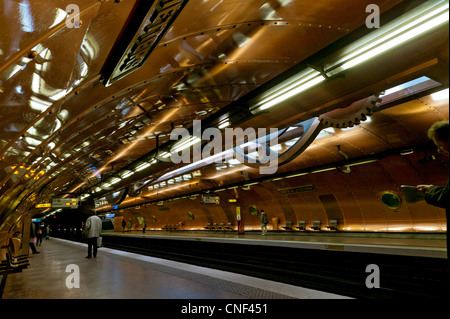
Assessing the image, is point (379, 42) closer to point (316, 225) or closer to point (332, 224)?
point (332, 224)

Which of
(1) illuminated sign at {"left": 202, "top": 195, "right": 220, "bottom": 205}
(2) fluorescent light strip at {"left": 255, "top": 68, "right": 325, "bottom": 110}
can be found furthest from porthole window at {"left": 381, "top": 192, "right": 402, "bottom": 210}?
(1) illuminated sign at {"left": 202, "top": 195, "right": 220, "bottom": 205}

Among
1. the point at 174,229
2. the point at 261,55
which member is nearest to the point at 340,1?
the point at 261,55

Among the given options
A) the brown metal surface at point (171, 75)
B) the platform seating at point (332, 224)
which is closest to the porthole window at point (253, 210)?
the platform seating at point (332, 224)

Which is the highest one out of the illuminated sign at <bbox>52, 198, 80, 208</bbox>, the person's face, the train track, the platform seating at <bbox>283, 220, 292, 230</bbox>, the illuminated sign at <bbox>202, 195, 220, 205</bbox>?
the person's face

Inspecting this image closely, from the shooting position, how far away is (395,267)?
872cm

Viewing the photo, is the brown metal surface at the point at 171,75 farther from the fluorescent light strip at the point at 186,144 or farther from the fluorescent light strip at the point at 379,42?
the fluorescent light strip at the point at 186,144

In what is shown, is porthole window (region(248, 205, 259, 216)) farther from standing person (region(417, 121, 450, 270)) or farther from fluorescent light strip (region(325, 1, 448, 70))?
Answer: standing person (region(417, 121, 450, 270))

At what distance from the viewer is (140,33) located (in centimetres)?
285

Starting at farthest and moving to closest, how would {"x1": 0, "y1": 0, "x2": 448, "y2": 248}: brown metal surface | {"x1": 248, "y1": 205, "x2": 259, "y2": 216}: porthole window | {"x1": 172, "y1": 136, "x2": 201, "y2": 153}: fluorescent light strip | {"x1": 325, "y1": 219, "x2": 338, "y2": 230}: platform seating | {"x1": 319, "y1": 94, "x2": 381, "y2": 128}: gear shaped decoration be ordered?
{"x1": 248, "y1": 205, "x2": 259, "y2": 216}: porthole window → {"x1": 325, "y1": 219, "x2": 338, "y2": 230}: platform seating → {"x1": 172, "y1": 136, "x2": 201, "y2": 153}: fluorescent light strip → {"x1": 319, "y1": 94, "x2": 381, "y2": 128}: gear shaped decoration → {"x1": 0, "y1": 0, "x2": 448, "y2": 248}: brown metal surface

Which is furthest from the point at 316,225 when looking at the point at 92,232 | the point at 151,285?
the point at 151,285

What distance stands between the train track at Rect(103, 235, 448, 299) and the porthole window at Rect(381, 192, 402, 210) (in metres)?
3.15

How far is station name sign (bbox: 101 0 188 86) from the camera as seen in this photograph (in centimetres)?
255

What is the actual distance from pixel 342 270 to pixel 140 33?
959cm

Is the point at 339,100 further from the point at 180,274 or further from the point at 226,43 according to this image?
the point at 180,274
